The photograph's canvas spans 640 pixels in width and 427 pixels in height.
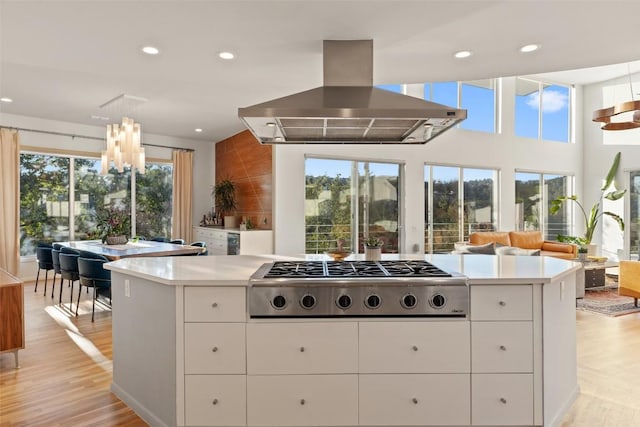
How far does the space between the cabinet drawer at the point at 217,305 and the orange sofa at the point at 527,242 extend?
583 cm

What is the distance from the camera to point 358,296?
2109 millimetres

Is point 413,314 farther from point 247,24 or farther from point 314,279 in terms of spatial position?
point 247,24

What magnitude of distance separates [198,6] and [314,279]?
75.1 inches

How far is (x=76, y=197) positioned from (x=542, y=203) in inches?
385

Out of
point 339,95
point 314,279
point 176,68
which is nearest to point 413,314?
point 314,279

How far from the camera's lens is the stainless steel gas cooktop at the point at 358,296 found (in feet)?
6.87

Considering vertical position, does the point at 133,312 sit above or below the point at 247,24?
below

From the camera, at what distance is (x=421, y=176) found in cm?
800

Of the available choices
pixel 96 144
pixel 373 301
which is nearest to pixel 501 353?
pixel 373 301

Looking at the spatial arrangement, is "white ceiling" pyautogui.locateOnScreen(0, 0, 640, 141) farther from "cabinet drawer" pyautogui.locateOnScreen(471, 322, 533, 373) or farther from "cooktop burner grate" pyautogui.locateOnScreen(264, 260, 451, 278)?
"cabinet drawer" pyautogui.locateOnScreen(471, 322, 533, 373)

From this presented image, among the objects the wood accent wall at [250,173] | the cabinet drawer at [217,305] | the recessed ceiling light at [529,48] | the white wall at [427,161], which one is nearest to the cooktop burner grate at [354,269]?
the cabinet drawer at [217,305]

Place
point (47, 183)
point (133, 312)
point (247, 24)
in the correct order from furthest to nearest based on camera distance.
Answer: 1. point (47, 183)
2. point (247, 24)
3. point (133, 312)

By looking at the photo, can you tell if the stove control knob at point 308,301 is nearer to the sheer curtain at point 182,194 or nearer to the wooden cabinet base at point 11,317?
the wooden cabinet base at point 11,317

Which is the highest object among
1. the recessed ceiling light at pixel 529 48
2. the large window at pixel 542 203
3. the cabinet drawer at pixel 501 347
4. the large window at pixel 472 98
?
the large window at pixel 472 98
